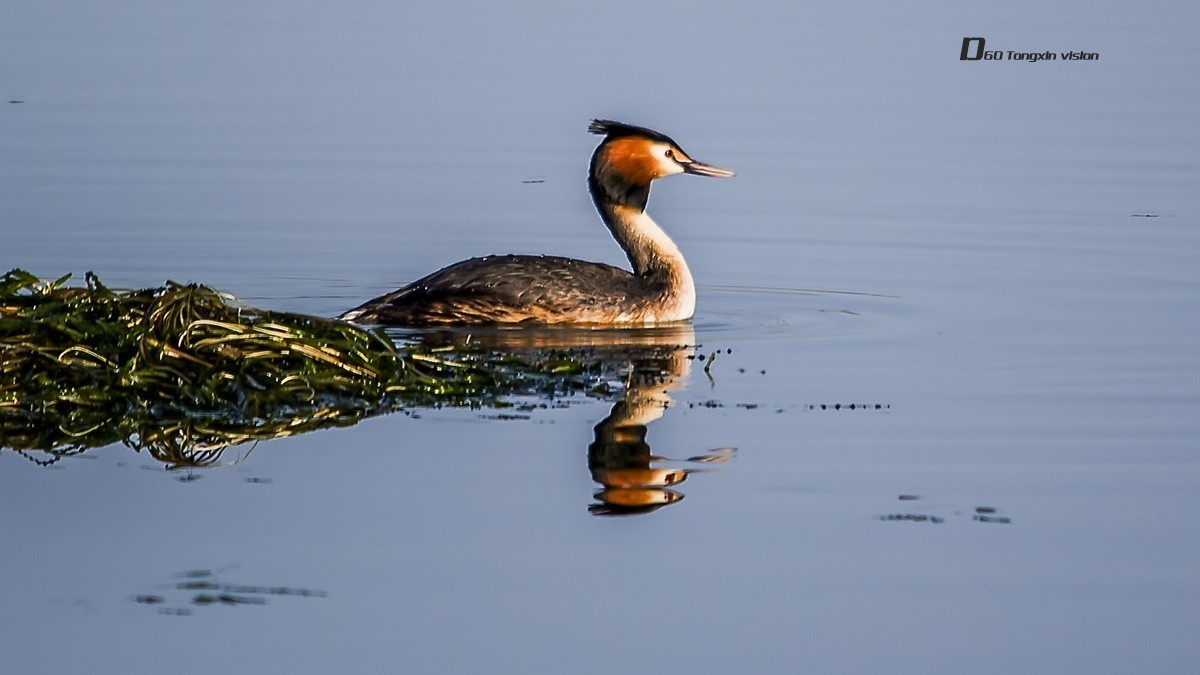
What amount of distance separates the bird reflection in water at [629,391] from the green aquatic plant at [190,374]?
0.47 metres

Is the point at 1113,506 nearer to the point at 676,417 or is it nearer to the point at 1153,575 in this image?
the point at 1153,575

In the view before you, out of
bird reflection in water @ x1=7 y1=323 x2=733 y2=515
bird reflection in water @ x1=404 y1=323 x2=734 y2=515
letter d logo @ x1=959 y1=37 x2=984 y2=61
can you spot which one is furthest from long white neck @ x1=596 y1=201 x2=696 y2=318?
letter d logo @ x1=959 y1=37 x2=984 y2=61

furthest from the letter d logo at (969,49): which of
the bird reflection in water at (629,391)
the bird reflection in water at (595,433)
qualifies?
the bird reflection in water at (595,433)

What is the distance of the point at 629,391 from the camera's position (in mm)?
10039

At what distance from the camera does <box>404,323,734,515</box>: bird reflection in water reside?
8.23m

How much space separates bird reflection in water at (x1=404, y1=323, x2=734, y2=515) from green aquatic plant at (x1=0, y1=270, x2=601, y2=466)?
467 mm

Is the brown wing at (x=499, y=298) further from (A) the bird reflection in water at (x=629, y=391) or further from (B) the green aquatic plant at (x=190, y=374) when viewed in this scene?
(B) the green aquatic plant at (x=190, y=374)

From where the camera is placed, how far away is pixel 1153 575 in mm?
7293

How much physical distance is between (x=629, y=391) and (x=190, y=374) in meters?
1.95

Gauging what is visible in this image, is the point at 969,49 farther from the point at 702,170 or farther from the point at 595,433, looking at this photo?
the point at 595,433

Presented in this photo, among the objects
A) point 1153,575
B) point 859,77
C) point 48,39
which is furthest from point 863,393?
point 48,39

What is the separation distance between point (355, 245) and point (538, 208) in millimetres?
1698

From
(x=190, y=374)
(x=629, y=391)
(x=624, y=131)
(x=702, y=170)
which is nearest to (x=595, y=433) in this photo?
(x=629, y=391)

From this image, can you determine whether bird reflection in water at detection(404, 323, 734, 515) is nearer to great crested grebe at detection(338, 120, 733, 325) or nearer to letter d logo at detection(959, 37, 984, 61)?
great crested grebe at detection(338, 120, 733, 325)
